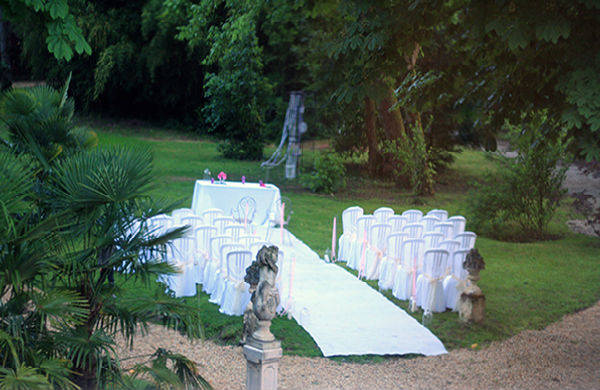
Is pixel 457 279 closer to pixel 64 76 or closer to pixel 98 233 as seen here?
pixel 98 233

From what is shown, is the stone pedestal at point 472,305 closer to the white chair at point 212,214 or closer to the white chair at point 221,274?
the white chair at point 221,274

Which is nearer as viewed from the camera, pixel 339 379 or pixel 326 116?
pixel 339 379

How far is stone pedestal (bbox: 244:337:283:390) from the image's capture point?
16.3 ft

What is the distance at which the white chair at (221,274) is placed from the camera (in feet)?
28.6

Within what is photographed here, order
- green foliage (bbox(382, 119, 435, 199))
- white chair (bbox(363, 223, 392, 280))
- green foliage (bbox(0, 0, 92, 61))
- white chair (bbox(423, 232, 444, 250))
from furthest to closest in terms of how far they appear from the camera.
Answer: green foliage (bbox(382, 119, 435, 199)) → white chair (bbox(363, 223, 392, 280)) → white chair (bbox(423, 232, 444, 250)) → green foliage (bbox(0, 0, 92, 61))

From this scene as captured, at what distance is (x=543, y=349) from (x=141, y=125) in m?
10.2

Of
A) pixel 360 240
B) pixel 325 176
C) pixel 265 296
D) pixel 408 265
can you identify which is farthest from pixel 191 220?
pixel 325 176

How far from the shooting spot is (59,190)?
15.4 feet

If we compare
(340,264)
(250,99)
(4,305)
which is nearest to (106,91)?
(250,99)

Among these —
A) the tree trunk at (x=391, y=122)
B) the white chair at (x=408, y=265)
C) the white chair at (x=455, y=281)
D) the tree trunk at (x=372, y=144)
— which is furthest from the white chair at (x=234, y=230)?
the tree trunk at (x=372, y=144)

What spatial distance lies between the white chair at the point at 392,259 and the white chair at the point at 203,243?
291cm

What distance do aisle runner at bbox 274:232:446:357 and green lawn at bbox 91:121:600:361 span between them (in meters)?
0.25

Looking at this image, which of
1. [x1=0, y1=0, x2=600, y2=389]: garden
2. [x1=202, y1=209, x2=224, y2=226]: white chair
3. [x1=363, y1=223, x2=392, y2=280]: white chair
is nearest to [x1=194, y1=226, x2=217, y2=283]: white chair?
[x1=0, y1=0, x2=600, y2=389]: garden

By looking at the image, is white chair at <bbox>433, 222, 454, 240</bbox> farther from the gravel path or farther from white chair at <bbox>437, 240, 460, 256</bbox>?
the gravel path
